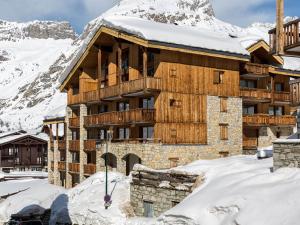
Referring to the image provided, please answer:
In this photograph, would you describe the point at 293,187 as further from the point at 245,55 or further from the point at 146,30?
the point at 245,55

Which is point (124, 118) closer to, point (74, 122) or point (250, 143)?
point (74, 122)

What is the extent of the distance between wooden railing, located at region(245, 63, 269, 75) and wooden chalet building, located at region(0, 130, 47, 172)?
45.3 metres

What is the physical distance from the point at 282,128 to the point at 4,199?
88.6 ft

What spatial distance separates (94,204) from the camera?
3250 cm

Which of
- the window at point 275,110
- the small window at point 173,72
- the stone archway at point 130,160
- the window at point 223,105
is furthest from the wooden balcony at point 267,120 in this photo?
the stone archway at point 130,160

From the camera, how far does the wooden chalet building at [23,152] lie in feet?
251

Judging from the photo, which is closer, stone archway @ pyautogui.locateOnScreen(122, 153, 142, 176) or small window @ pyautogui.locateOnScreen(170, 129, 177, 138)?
small window @ pyautogui.locateOnScreen(170, 129, 177, 138)

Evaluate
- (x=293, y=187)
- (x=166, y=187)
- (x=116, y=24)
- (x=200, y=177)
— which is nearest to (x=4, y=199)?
(x=116, y=24)

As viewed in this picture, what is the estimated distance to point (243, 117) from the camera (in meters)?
42.3

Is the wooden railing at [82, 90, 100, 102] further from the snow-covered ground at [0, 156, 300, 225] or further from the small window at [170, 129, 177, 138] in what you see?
the snow-covered ground at [0, 156, 300, 225]

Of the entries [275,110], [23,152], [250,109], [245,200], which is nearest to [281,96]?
[275,110]

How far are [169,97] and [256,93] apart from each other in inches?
411

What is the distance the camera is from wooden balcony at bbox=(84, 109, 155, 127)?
35.8 meters

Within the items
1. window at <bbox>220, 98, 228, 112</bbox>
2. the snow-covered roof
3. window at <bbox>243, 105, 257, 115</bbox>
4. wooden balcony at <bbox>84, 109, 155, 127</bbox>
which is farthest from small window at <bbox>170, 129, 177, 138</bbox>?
window at <bbox>243, 105, 257, 115</bbox>
